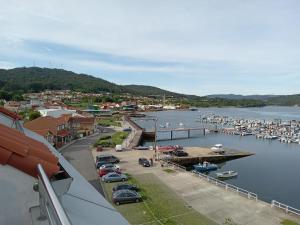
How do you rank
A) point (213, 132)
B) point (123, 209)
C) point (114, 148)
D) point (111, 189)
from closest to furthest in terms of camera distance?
point (123, 209) < point (111, 189) < point (114, 148) < point (213, 132)

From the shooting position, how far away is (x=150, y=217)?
22734 millimetres

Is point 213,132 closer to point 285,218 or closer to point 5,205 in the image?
point 285,218

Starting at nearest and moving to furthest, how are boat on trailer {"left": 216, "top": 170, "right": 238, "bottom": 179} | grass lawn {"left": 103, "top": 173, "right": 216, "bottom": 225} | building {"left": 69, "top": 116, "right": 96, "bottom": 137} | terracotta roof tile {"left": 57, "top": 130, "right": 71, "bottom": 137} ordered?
grass lawn {"left": 103, "top": 173, "right": 216, "bottom": 225} → boat on trailer {"left": 216, "top": 170, "right": 238, "bottom": 179} → terracotta roof tile {"left": 57, "top": 130, "right": 71, "bottom": 137} → building {"left": 69, "top": 116, "right": 96, "bottom": 137}

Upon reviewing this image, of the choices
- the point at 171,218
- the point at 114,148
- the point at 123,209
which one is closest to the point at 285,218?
the point at 171,218

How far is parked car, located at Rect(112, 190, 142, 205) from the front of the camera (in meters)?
25.5

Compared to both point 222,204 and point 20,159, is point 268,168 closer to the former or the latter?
point 222,204

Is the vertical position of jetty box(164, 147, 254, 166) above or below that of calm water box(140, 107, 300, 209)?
above

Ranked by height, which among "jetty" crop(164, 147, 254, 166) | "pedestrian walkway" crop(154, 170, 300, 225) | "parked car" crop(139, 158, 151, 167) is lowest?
"jetty" crop(164, 147, 254, 166)

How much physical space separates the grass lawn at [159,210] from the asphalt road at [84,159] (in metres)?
3.61

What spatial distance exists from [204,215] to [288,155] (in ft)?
181

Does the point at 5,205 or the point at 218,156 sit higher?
the point at 5,205

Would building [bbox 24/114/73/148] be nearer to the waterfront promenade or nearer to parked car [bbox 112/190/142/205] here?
the waterfront promenade

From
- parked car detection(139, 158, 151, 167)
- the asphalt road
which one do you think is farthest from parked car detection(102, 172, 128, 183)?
parked car detection(139, 158, 151, 167)

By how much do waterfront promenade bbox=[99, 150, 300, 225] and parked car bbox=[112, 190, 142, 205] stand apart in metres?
4.32
